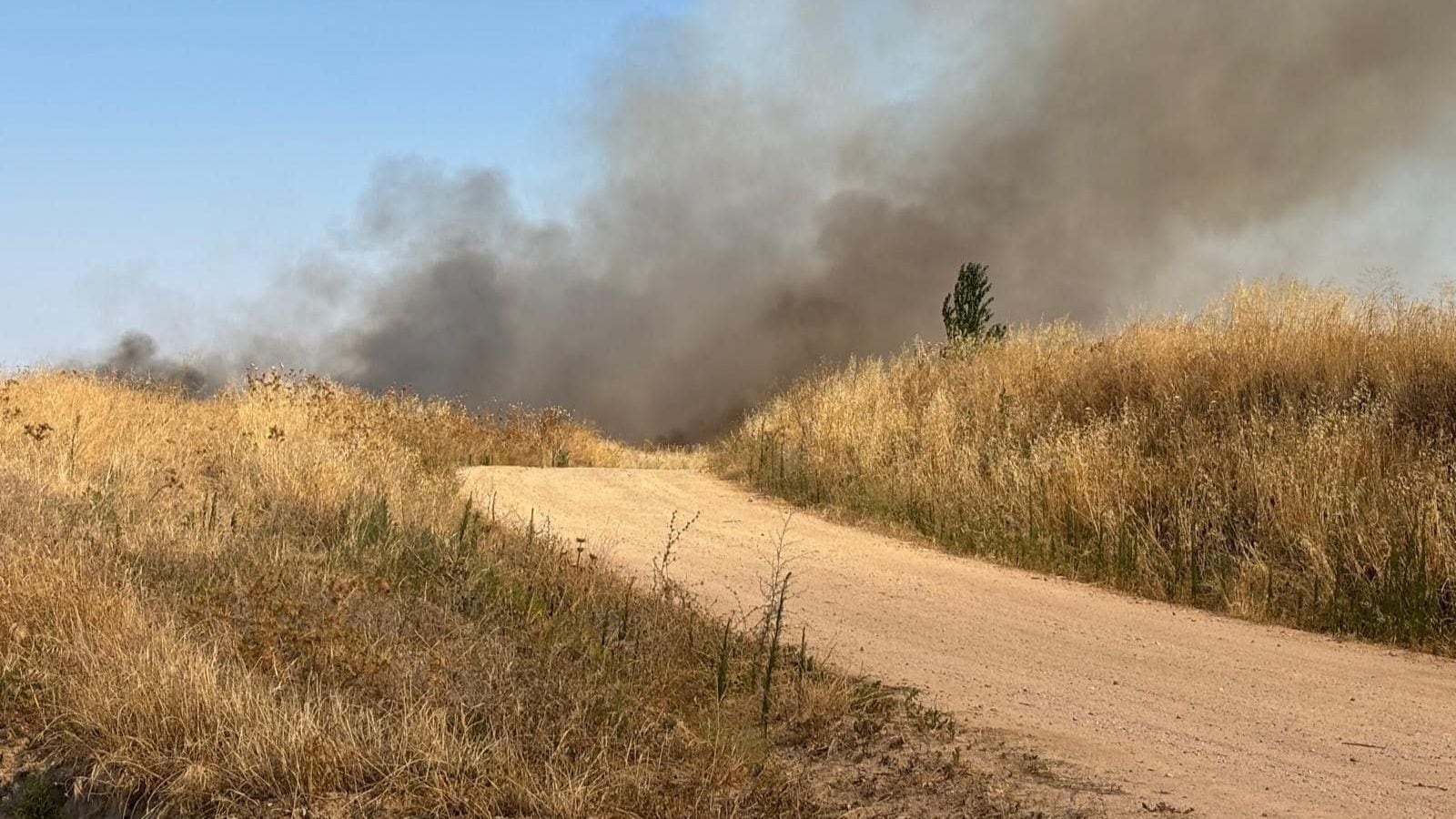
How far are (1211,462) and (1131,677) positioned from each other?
4479 millimetres

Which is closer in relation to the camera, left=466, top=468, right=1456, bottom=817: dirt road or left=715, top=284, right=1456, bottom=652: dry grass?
left=466, top=468, right=1456, bottom=817: dirt road

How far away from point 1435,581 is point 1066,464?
148 inches

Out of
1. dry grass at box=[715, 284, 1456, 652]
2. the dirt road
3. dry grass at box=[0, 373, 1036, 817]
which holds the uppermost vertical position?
dry grass at box=[715, 284, 1456, 652]

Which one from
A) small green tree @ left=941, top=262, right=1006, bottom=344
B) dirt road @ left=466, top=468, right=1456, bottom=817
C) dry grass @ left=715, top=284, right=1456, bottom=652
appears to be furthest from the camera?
small green tree @ left=941, top=262, right=1006, bottom=344

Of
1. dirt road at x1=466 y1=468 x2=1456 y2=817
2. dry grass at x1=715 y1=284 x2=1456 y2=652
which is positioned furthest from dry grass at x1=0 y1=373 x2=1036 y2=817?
dry grass at x1=715 y1=284 x2=1456 y2=652

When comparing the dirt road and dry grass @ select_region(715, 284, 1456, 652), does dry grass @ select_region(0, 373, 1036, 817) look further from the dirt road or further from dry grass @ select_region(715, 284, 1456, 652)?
dry grass @ select_region(715, 284, 1456, 652)

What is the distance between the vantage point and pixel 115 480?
10.1 metres

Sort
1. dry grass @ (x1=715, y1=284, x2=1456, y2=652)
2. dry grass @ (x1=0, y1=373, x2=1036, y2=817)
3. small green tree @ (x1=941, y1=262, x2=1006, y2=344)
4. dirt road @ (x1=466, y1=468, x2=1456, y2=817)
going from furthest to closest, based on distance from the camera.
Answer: small green tree @ (x1=941, y1=262, x2=1006, y2=344), dry grass @ (x1=715, y1=284, x2=1456, y2=652), dirt road @ (x1=466, y1=468, x2=1456, y2=817), dry grass @ (x1=0, y1=373, x2=1036, y2=817)

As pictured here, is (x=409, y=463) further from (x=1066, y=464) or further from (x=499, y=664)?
(x=499, y=664)

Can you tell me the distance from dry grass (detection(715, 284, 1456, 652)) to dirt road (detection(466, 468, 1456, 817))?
59cm

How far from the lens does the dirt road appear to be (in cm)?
464

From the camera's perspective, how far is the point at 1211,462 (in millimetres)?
10188

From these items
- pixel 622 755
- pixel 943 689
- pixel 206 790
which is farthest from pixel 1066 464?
pixel 206 790

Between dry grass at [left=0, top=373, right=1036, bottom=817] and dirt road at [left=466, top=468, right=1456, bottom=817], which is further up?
dirt road at [left=466, top=468, right=1456, bottom=817]
